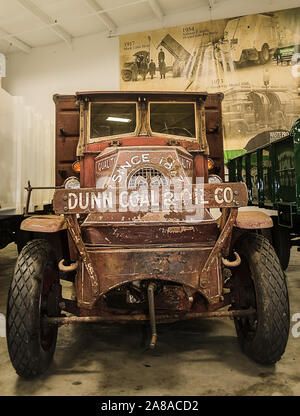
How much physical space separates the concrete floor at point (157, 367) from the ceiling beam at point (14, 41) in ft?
32.3

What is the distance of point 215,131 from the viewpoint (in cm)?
486

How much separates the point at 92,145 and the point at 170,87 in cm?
736

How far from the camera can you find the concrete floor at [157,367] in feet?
7.85

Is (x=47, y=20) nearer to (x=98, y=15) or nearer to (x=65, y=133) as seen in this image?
(x=98, y=15)

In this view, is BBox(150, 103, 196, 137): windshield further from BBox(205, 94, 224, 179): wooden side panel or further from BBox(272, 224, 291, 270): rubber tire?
BBox(272, 224, 291, 270): rubber tire

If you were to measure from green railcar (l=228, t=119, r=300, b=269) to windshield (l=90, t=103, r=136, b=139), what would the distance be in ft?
6.53

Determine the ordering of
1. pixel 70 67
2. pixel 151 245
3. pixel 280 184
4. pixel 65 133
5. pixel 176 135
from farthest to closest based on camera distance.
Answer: pixel 70 67
pixel 280 184
pixel 65 133
pixel 176 135
pixel 151 245

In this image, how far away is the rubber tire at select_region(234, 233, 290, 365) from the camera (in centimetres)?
253

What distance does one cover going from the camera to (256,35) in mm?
9750

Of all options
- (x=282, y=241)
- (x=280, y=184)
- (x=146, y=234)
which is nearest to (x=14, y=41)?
(x=280, y=184)

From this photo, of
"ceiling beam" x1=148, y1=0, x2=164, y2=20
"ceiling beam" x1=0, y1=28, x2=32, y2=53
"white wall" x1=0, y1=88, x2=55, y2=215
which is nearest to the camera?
"white wall" x1=0, y1=88, x2=55, y2=215

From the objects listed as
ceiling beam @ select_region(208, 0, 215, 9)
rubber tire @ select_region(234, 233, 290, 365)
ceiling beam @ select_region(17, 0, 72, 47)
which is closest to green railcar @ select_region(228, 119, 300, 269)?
rubber tire @ select_region(234, 233, 290, 365)

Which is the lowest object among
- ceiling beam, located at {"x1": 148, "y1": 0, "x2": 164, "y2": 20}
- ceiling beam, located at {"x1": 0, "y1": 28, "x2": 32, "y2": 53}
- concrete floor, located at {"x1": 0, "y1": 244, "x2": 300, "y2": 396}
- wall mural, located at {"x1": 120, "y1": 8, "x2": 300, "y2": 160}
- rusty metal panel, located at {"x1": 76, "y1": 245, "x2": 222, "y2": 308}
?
concrete floor, located at {"x1": 0, "y1": 244, "x2": 300, "y2": 396}

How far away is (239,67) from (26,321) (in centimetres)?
934
